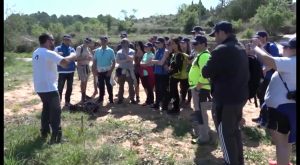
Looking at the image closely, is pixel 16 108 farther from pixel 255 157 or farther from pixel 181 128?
pixel 255 157

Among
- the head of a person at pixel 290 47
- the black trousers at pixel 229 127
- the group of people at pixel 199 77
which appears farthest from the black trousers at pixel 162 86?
the head of a person at pixel 290 47

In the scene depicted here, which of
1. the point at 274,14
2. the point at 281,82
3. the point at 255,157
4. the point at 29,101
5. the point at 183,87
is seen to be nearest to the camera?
the point at 281,82

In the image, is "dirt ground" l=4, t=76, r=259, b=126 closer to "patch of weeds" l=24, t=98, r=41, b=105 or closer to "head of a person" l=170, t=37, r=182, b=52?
"patch of weeds" l=24, t=98, r=41, b=105

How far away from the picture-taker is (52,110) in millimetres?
5805

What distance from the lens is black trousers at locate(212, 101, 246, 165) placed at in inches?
177

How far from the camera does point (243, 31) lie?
18.1 feet

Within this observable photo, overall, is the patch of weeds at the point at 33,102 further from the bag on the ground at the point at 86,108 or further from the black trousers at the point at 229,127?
the black trousers at the point at 229,127

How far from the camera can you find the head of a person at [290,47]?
3617mm

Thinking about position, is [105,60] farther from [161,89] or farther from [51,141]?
[51,141]

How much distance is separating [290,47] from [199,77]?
2152 mm

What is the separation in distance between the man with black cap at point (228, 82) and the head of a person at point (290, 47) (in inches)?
25.3

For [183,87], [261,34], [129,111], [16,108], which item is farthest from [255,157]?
[16,108]

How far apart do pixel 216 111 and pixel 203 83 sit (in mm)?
1103

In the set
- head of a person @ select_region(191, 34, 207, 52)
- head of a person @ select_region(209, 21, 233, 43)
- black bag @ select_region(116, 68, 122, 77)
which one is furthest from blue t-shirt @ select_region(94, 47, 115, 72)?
head of a person @ select_region(209, 21, 233, 43)
